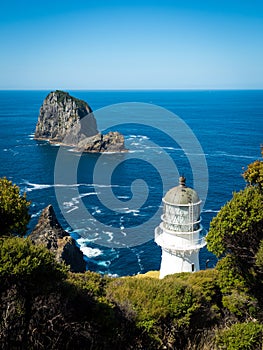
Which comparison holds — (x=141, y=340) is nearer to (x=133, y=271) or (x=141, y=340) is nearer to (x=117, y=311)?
(x=117, y=311)

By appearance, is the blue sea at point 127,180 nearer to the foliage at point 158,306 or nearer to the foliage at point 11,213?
the foliage at point 158,306

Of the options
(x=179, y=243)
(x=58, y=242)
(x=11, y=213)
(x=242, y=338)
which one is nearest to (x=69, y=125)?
(x=58, y=242)

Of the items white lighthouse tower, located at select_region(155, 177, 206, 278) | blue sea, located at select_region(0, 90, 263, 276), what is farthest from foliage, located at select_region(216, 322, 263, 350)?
blue sea, located at select_region(0, 90, 263, 276)

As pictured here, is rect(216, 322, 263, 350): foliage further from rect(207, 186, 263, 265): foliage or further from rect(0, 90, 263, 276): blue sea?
rect(0, 90, 263, 276): blue sea

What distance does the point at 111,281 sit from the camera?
1678 cm

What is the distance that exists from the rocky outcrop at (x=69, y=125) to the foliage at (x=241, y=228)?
255ft

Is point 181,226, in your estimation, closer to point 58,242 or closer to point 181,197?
point 181,197

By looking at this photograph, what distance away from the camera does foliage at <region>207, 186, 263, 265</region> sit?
14141 mm

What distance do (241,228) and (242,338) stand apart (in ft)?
14.8

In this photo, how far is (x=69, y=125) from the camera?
4358 inches

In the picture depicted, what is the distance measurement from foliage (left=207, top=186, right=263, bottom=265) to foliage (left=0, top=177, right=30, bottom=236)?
7.93m

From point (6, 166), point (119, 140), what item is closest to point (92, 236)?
point (6, 166)

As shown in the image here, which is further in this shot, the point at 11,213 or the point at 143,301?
the point at 11,213

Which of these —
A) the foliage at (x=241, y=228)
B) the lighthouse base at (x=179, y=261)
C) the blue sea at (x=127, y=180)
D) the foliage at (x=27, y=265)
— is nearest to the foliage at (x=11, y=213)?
the foliage at (x=27, y=265)
